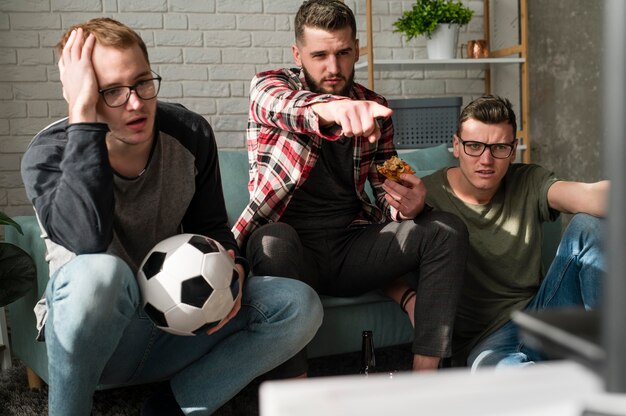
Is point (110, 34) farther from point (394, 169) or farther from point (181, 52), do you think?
point (181, 52)

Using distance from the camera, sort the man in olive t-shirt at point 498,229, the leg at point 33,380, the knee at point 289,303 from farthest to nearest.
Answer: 1. the leg at point 33,380
2. the man in olive t-shirt at point 498,229
3. the knee at point 289,303

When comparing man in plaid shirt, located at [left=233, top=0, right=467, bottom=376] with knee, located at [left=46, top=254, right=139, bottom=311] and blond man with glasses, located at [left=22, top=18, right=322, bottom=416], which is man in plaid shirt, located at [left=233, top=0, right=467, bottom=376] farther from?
knee, located at [left=46, top=254, right=139, bottom=311]

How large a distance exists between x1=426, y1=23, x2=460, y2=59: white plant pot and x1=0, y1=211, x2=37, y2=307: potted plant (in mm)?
2432

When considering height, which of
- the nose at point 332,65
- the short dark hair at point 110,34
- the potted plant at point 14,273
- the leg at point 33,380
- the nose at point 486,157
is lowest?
the leg at point 33,380

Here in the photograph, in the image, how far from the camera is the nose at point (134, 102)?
175cm

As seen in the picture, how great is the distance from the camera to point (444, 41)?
387 cm

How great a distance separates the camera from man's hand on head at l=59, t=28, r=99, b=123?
5.58 feet

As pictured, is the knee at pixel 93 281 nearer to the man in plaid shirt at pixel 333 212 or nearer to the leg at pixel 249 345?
the leg at pixel 249 345

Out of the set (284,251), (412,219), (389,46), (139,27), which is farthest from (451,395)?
(389,46)

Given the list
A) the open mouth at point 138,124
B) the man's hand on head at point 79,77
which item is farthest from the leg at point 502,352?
the man's hand on head at point 79,77

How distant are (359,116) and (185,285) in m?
0.55

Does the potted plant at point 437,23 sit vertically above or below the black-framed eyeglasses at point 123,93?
above

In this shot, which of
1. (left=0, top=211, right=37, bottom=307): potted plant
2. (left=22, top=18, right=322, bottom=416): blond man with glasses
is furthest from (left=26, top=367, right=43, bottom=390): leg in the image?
(left=22, top=18, right=322, bottom=416): blond man with glasses

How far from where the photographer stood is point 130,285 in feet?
5.47
